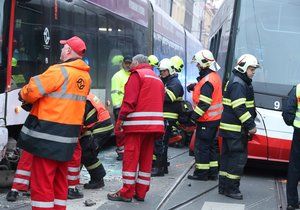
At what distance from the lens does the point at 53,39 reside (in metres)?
8.12

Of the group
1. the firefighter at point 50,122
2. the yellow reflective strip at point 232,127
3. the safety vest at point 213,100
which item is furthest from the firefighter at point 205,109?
the firefighter at point 50,122

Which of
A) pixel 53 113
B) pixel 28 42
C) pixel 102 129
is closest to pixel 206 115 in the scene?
pixel 102 129

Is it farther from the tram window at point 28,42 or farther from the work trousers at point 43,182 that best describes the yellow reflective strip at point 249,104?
the work trousers at point 43,182

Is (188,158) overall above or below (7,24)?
below

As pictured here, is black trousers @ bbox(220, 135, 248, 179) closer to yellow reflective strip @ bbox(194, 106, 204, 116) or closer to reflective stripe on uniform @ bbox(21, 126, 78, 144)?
yellow reflective strip @ bbox(194, 106, 204, 116)

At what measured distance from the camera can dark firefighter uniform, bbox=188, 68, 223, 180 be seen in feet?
27.4

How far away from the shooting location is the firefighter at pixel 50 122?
16.4ft

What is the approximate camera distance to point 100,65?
1079 cm

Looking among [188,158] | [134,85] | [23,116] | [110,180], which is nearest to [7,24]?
[23,116]

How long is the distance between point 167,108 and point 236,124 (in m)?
1.64

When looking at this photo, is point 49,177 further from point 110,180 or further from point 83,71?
point 110,180

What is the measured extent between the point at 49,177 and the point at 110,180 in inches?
127

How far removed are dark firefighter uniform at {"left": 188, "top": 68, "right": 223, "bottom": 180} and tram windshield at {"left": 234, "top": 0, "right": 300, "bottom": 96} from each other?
101 cm

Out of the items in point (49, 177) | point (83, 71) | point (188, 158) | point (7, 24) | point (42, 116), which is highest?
point (7, 24)
